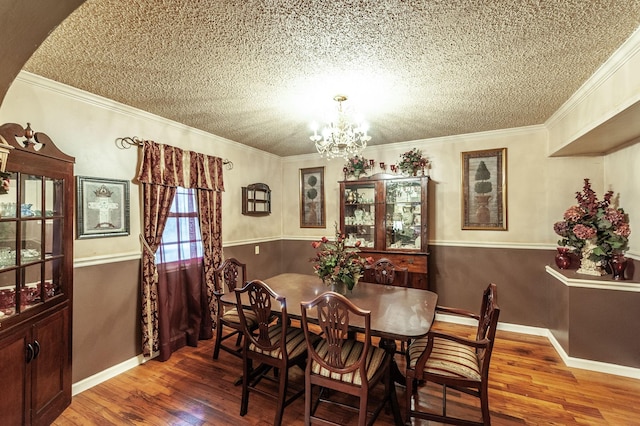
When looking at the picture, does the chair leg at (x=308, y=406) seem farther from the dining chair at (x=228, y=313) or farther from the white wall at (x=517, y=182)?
the white wall at (x=517, y=182)

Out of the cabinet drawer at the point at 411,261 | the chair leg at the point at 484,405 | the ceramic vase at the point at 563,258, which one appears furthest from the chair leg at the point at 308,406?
the ceramic vase at the point at 563,258

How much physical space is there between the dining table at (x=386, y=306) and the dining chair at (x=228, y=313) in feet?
1.10

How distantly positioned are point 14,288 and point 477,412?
3256mm

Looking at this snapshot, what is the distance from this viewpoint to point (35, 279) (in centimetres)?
196

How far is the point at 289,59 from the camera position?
1.94 metres

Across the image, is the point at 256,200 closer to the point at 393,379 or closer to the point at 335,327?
the point at 335,327

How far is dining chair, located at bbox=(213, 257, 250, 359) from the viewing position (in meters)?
2.76

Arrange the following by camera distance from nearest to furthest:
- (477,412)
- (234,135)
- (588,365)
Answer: (477,412) < (588,365) < (234,135)

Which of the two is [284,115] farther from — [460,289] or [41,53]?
[460,289]

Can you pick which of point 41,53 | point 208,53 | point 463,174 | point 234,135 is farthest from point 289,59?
point 463,174

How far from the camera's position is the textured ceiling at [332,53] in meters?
1.49

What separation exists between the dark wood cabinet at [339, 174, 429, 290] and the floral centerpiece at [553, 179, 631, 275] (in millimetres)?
1452

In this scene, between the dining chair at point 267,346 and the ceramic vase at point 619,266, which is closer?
the dining chair at point 267,346

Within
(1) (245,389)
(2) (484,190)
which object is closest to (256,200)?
(1) (245,389)
